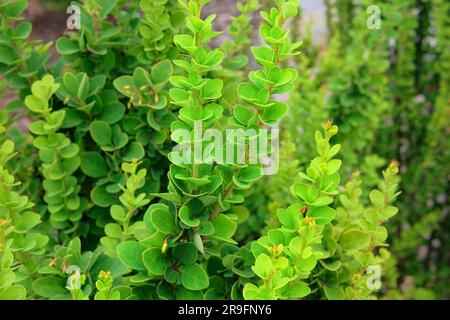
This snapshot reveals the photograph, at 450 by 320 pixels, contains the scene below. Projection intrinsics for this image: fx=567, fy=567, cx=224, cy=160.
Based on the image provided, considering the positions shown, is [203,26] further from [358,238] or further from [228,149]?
[358,238]

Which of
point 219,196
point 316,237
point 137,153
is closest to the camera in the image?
point 316,237

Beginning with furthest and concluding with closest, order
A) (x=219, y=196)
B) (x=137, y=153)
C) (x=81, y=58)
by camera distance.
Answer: (x=81, y=58), (x=137, y=153), (x=219, y=196)

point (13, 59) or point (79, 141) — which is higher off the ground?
point (13, 59)

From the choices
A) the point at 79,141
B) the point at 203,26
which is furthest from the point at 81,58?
the point at 203,26

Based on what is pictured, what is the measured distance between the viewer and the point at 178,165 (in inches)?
47.9

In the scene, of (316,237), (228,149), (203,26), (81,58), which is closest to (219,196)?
(228,149)

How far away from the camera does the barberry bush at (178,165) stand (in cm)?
122

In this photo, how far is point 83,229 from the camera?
1.76 metres

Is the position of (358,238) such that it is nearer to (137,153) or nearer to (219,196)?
(219,196)

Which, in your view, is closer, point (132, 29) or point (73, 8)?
point (73, 8)

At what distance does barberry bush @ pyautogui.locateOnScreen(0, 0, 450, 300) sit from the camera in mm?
1219
